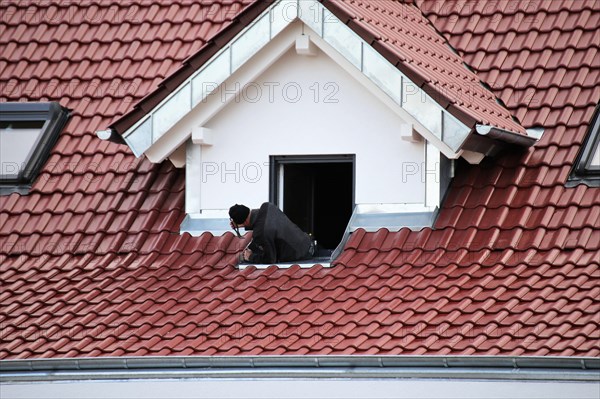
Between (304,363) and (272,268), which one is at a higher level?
(272,268)

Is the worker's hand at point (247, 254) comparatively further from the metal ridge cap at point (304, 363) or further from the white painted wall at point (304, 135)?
the metal ridge cap at point (304, 363)

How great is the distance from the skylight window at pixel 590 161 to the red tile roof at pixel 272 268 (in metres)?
0.11

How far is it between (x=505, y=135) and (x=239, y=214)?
2.40 metres

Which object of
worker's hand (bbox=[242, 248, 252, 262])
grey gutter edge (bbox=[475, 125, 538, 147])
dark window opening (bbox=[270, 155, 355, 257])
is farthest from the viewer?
dark window opening (bbox=[270, 155, 355, 257])

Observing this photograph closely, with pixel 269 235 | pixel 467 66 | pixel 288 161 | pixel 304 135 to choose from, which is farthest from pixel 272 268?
pixel 467 66

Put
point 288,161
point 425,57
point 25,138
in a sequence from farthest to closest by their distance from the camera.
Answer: point 25,138 < point 288,161 < point 425,57

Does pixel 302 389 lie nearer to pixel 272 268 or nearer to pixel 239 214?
pixel 272 268

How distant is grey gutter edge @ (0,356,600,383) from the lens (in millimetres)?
9023

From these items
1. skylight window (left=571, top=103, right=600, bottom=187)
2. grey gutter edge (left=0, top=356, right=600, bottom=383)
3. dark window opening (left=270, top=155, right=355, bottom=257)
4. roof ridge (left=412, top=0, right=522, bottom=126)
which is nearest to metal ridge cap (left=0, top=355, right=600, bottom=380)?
grey gutter edge (left=0, top=356, right=600, bottom=383)

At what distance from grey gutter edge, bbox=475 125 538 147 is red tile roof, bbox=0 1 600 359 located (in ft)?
0.51

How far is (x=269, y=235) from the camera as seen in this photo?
11367 mm

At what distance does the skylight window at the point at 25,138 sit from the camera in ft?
42.8

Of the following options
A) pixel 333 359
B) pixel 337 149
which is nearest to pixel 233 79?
pixel 337 149

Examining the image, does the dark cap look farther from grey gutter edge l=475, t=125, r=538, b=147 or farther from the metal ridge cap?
grey gutter edge l=475, t=125, r=538, b=147
